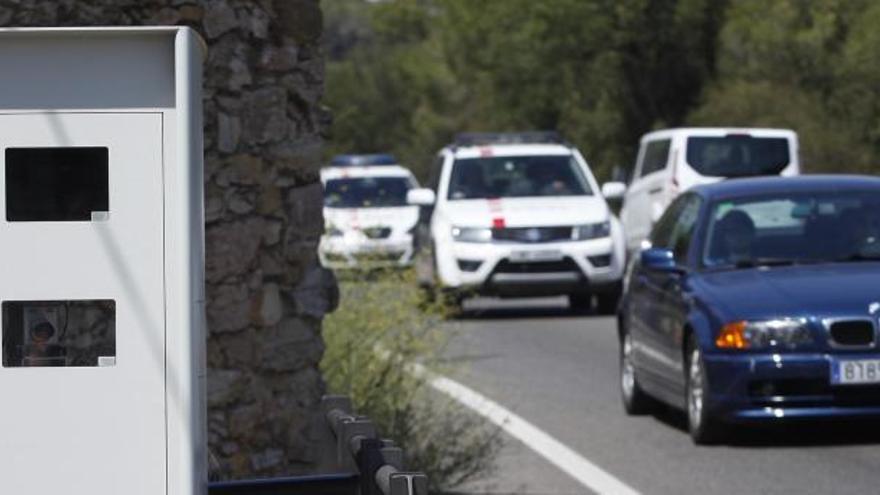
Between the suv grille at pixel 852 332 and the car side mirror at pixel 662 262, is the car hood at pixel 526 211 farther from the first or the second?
the suv grille at pixel 852 332

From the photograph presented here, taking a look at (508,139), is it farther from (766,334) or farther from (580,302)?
(766,334)

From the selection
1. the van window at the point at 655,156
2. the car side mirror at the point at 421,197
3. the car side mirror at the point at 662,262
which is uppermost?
the van window at the point at 655,156

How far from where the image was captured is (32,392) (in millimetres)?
5039

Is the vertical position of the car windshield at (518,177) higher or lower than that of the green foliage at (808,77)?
lower

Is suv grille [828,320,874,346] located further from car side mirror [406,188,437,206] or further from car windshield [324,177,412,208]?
car windshield [324,177,412,208]

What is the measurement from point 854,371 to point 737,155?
679 inches

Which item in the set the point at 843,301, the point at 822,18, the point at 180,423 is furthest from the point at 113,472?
the point at 822,18

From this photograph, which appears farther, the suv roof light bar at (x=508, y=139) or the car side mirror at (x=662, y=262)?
the suv roof light bar at (x=508, y=139)

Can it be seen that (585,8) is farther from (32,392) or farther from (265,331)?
(32,392)

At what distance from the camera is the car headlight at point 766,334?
37.6 ft

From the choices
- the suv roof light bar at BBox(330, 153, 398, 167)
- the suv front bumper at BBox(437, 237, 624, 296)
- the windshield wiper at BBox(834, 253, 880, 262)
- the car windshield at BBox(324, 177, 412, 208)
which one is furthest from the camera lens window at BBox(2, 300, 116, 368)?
the suv roof light bar at BBox(330, 153, 398, 167)

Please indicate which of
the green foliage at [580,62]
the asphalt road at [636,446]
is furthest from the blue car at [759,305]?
the green foliage at [580,62]

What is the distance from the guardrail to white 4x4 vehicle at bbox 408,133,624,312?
1628cm

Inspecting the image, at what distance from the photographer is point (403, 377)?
1134 cm
